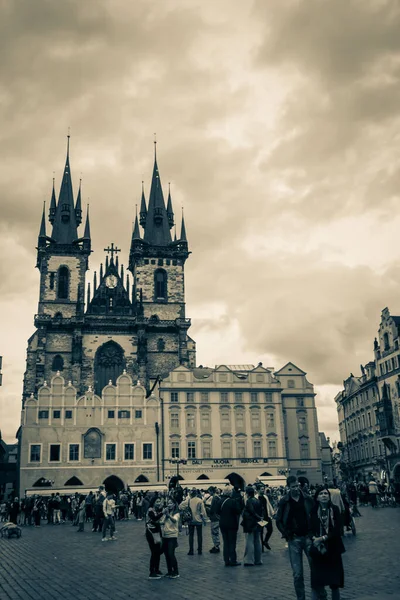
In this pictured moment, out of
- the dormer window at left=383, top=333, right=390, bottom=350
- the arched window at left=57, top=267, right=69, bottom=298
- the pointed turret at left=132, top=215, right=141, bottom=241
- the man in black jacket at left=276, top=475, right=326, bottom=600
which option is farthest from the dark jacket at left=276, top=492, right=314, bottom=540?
the pointed turret at left=132, top=215, right=141, bottom=241

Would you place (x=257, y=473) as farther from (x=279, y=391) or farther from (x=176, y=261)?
(x=176, y=261)

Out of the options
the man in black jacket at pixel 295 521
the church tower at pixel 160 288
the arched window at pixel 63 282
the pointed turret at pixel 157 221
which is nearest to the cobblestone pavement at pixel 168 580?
the man in black jacket at pixel 295 521

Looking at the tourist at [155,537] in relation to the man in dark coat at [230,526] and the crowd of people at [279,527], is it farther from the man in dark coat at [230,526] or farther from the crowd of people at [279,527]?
the man in dark coat at [230,526]

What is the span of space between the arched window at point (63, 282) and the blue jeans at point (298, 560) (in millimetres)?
69693

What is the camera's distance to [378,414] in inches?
2534

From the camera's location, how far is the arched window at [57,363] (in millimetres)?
72131

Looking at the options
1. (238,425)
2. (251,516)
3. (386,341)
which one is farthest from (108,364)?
(251,516)

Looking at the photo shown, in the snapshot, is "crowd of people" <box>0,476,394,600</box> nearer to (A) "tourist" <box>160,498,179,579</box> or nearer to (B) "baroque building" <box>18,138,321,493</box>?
(A) "tourist" <box>160,498,179,579</box>

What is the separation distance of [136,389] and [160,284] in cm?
2200

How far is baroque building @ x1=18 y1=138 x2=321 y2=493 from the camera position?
5919 cm

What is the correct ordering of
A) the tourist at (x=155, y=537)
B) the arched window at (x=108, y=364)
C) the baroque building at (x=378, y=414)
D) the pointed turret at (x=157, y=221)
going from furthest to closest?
the pointed turret at (x=157, y=221)
the arched window at (x=108, y=364)
the baroque building at (x=378, y=414)
the tourist at (x=155, y=537)

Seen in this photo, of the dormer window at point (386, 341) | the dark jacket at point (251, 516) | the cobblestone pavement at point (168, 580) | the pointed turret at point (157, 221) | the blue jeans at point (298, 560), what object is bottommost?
the cobblestone pavement at point (168, 580)

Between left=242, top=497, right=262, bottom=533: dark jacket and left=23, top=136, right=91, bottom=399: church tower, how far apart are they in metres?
58.4

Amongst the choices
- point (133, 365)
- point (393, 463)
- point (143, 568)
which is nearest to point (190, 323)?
point (133, 365)
